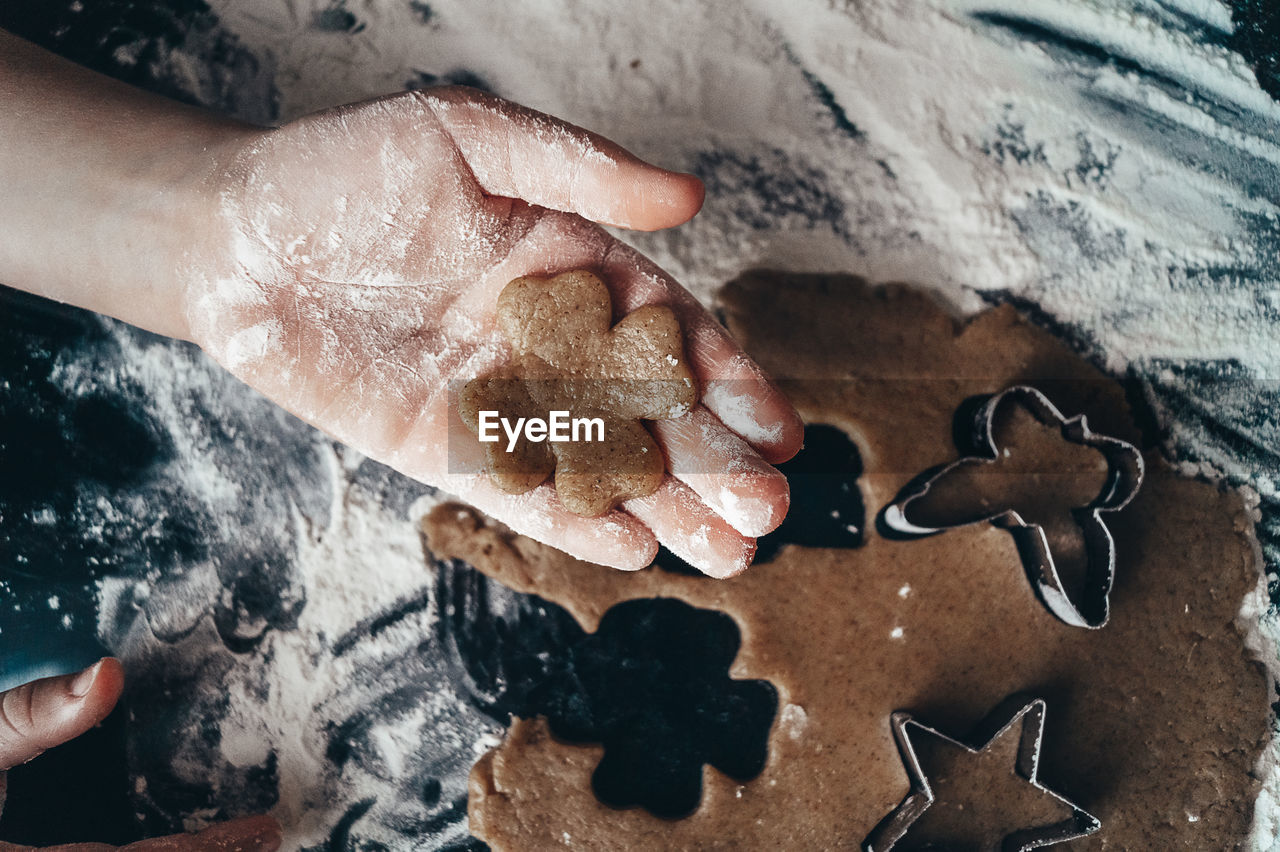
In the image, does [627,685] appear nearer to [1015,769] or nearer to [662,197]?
[1015,769]

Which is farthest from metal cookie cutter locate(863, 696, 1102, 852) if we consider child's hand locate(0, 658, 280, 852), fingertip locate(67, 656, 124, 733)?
fingertip locate(67, 656, 124, 733)

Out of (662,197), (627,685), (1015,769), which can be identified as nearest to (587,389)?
(662,197)

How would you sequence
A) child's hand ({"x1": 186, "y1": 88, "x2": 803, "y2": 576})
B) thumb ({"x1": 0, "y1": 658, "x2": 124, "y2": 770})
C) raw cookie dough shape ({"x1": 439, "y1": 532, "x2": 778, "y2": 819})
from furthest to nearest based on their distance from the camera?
raw cookie dough shape ({"x1": 439, "y1": 532, "x2": 778, "y2": 819})
thumb ({"x1": 0, "y1": 658, "x2": 124, "y2": 770})
child's hand ({"x1": 186, "y1": 88, "x2": 803, "y2": 576})

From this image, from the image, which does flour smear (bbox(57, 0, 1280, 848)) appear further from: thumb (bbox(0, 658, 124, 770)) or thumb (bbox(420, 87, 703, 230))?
thumb (bbox(420, 87, 703, 230))

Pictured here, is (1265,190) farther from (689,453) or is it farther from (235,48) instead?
(235,48)

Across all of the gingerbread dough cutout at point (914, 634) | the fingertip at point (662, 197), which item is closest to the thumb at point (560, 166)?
the fingertip at point (662, 197)

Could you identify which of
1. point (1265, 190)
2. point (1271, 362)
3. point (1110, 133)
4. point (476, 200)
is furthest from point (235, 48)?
point (1271, 362)

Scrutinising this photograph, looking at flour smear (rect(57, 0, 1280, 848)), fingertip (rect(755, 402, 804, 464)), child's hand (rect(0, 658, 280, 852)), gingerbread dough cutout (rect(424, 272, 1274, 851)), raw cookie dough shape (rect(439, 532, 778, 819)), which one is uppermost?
flour smear (rect(57, 0, 1280, 848))

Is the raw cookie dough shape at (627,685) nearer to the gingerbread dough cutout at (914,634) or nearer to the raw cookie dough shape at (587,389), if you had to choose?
the gingerbread dough cutout at (914,634)
